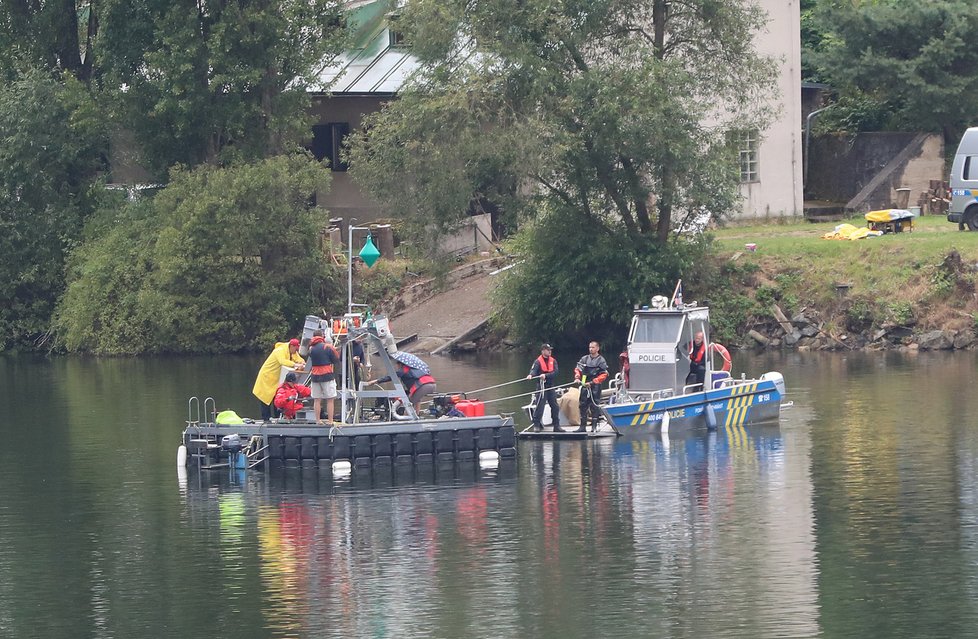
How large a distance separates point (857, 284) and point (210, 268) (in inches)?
786

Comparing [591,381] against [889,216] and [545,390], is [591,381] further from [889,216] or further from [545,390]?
[889,216]

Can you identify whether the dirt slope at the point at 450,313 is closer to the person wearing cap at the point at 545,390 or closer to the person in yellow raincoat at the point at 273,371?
the person wearing cap at the point at 545,390

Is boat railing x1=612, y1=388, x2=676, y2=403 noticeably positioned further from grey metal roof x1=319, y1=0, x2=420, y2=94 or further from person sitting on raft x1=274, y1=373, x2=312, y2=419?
grey metal roof x1=319, y1=0, x2=420, y2=94

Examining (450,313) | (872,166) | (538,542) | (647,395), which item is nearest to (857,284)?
(872,166)

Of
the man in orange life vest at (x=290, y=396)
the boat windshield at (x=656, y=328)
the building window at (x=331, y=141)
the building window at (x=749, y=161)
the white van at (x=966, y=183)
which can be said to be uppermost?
the building window at (x=331, y=141)

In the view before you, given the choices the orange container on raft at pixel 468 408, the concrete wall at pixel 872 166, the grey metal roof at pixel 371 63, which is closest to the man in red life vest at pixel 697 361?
the orange container on raft at pixel 468 408

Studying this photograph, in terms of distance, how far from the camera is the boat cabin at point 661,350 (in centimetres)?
3369

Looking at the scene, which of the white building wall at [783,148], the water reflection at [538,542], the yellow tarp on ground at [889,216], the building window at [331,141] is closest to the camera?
the water reflection at [538,542]

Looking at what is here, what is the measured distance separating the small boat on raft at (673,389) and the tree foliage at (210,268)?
70.8ft

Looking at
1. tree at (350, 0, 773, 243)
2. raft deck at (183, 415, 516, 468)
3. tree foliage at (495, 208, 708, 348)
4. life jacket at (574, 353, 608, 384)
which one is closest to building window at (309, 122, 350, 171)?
tree foliage at (495, 208, 708, 348)

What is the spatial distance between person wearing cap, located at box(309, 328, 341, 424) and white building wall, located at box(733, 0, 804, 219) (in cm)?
3049

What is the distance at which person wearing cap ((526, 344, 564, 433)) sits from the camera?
3316 cm

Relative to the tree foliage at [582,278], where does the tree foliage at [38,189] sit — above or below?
above

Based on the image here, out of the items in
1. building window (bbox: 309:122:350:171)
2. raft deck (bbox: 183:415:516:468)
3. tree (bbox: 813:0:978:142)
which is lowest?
raft deck (bbox: 183:415:516:468)
